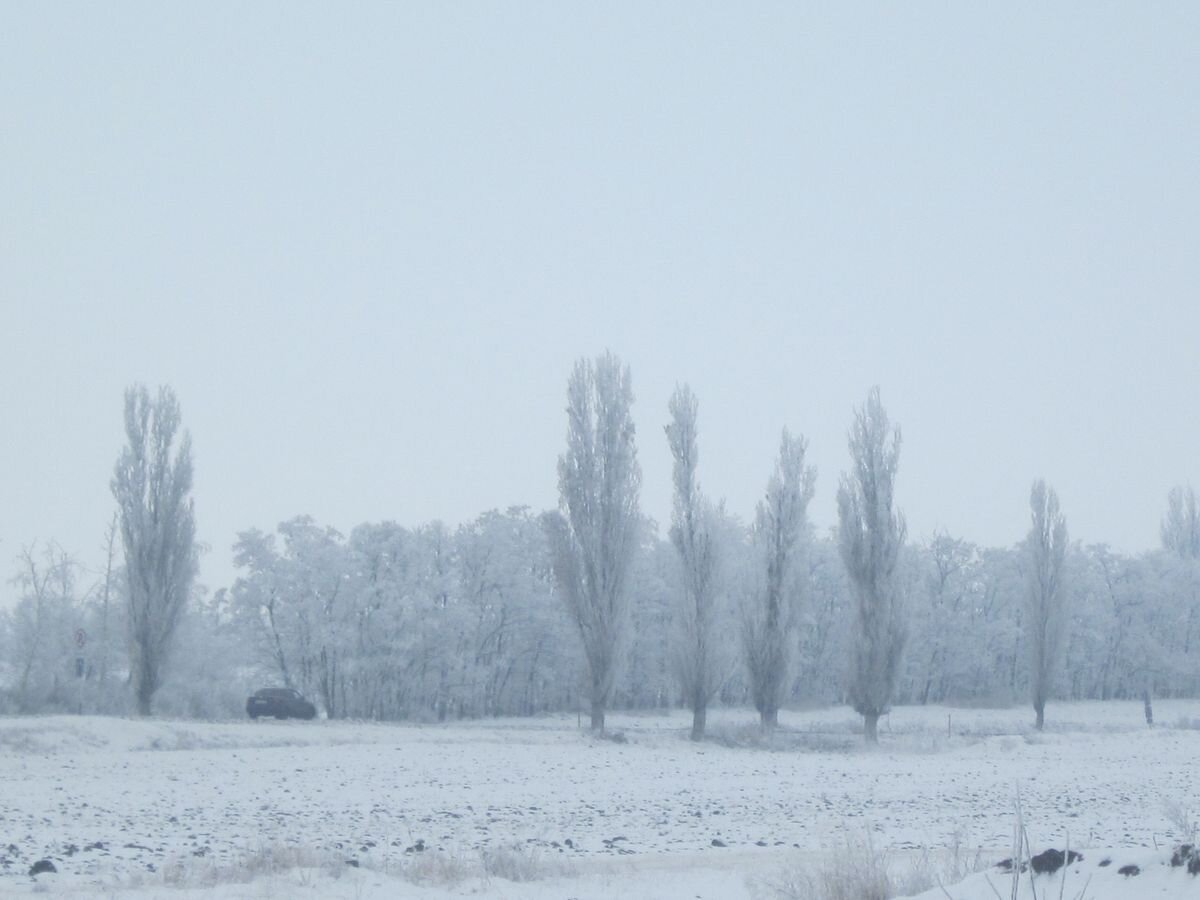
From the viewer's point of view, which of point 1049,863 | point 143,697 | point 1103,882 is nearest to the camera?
point 1103,882

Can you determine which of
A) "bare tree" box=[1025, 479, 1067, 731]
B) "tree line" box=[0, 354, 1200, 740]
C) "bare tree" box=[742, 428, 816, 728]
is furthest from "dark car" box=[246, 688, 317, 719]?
"bare tree" box=[1025, 479, 1067, 731]

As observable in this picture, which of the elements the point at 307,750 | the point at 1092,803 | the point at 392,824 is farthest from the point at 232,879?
the point at 307,750

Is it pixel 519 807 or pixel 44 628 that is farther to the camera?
pixel 44 628

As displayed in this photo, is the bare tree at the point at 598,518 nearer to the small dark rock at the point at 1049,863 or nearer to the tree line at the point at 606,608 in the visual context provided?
the tree line at the point at 606,608

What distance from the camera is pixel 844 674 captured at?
4231cm

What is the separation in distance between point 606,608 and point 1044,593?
73.5 ft

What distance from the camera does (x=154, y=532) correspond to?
41.8m

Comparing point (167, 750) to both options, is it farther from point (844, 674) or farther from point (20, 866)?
point (844, 674)

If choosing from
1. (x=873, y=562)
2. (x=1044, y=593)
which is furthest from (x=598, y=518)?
(x=1044, y=593)

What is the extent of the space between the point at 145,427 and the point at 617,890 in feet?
120

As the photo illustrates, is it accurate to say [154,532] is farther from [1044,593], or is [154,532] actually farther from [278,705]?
[1044,593]

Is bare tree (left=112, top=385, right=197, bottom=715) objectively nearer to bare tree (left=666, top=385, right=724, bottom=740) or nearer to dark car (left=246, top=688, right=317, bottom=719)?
dark car (left=246, top=688, right=317, bottom=719)

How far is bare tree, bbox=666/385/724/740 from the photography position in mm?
40250

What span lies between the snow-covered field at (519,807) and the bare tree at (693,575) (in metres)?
3.10
